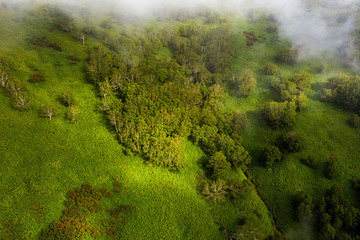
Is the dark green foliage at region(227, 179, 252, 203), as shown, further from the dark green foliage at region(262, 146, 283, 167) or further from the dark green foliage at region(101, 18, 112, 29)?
the dark green foliage at region(101, 18, 112, 29)

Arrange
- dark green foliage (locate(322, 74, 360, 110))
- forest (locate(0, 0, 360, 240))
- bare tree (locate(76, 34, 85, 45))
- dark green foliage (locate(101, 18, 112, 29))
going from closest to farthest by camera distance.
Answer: forest (locate(0, 0, 360, 240))
dark green foliage (locate(322, 74, 360, 110))
bare tree (locate(76, 34, 85, 45))
dark green foliage (locate(101, 18, 112, 29))

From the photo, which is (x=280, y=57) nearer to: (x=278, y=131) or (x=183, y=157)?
(x=278, y=131)

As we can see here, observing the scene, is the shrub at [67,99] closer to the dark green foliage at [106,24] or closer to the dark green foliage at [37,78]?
the dark green foliage at [37,78]

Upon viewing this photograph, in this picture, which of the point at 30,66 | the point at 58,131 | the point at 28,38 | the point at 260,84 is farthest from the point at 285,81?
the point at 28,38

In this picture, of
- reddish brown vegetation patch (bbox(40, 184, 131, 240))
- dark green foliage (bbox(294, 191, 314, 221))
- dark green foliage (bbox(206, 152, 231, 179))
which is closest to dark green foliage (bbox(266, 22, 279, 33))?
dark green foliage (bbox(206, 152, 231, 179))

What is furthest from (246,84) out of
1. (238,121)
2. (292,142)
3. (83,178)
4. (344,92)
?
→ (83,178)
